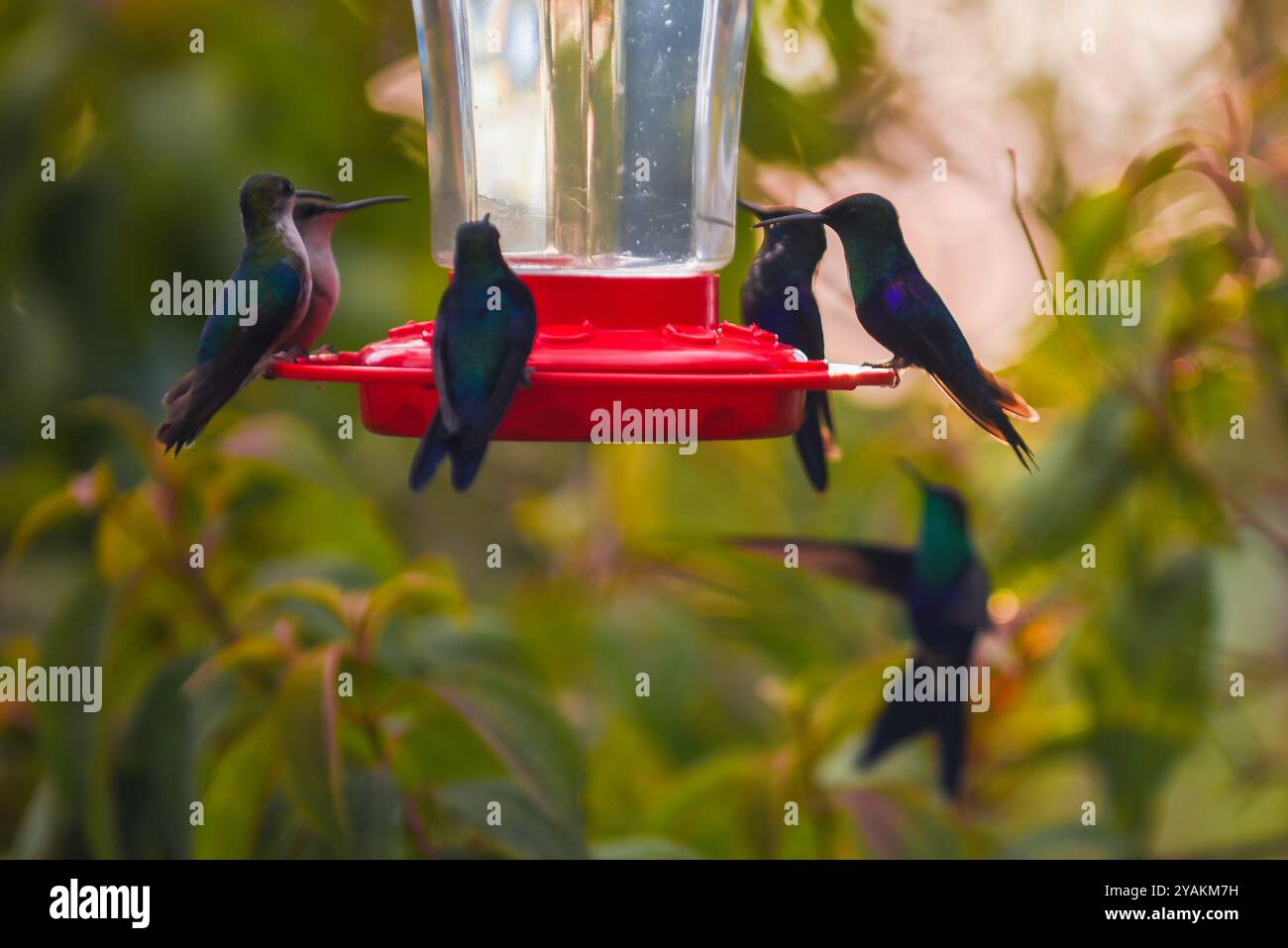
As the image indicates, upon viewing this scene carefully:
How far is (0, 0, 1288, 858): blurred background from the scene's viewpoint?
2.18m

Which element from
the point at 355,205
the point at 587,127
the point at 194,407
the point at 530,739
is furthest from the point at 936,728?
the point at 194,407

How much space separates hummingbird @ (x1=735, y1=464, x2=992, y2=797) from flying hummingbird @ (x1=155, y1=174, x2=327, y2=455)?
1.44 metres

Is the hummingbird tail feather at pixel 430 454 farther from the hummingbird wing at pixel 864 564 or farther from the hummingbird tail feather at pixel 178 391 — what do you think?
the hummingbird wing at pixel 864 564

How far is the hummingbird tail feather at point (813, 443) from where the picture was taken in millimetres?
1899

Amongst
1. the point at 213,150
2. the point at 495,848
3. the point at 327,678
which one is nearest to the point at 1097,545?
the point at 495,848

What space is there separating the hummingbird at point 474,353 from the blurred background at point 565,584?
0.66 metres

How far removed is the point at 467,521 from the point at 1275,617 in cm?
285

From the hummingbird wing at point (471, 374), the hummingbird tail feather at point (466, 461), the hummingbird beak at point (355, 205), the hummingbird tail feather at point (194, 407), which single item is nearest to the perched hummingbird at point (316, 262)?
the hummingbird beak at point (355, 205)

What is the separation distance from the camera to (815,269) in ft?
6.32

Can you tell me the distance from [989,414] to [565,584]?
2086mm

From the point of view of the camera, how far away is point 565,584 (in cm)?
360

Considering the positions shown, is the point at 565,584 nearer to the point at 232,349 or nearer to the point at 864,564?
the point at 864,564

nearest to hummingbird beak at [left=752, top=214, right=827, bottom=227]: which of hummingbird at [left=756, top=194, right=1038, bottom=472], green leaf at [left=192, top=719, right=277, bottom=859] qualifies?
hummingbird at [left=756, top=194, right=1038, bottom=472]

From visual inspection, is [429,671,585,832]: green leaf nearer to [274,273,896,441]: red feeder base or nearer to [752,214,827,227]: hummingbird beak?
[274,273,896,441]: red feeder base
